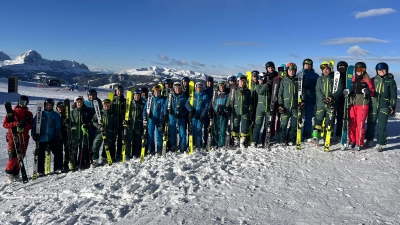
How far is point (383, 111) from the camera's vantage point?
264 inches

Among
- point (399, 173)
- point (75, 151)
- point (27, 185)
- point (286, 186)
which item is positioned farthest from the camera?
point (75, 151)

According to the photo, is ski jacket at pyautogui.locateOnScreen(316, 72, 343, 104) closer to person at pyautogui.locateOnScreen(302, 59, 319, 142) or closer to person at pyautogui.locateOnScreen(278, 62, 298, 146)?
person at pyautogui.locateOnScreen(302, 59, 319, 142)

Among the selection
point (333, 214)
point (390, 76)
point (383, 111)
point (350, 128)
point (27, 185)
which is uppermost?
point (390, 76)

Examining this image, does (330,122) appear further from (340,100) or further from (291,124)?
(340,100)

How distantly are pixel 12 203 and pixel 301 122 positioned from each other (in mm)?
6527

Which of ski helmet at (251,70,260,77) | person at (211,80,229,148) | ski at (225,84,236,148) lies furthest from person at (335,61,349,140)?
person at (211,80,229,148)

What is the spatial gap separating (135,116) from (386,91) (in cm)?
635

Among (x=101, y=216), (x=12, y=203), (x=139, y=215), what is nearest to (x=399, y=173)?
(x=139, y=215)

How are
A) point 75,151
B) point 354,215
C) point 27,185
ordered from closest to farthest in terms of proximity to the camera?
point 354,215
point 27,185
point 75,151

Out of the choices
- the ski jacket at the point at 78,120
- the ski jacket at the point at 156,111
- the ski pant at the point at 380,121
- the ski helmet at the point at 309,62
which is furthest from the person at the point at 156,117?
the ski pant at the point at 380,121

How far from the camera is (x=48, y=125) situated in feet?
23.7

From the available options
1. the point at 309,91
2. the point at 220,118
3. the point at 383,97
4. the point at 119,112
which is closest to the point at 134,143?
the point at 119,112

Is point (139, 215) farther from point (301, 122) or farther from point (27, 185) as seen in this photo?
point (301, 122)

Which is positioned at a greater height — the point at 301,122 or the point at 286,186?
the point at 301,122
